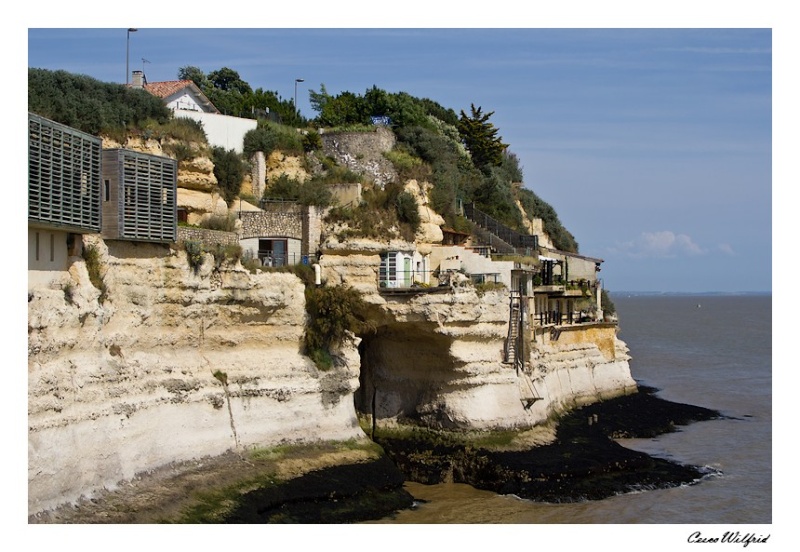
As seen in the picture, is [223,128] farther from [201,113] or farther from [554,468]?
[554,468]

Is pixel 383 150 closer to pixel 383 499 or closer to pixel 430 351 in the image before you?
pixel 430 351

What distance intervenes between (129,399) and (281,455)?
5.91m

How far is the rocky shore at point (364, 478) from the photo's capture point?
28.3m

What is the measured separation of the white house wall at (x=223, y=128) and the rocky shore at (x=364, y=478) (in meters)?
14.4

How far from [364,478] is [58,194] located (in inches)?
512

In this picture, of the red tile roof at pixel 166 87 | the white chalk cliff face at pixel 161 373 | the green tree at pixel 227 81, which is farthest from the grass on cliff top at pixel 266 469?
the green tree at pixel 227 81

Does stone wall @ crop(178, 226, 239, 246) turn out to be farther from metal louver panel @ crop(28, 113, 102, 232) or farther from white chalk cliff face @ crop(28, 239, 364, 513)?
metal louver panel @ crop(28, 113, 102, 232)

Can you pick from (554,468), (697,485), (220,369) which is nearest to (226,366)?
(220,369)

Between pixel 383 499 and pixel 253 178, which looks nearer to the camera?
pixel 383 499

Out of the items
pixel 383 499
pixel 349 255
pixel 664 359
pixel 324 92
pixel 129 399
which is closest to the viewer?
pixel 129 399

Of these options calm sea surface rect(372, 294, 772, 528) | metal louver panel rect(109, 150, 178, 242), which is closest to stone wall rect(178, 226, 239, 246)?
metal louver panel rect(109, 150, 178, 242)

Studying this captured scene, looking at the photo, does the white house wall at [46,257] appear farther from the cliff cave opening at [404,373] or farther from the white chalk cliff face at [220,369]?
the cliff cave opening at [404,373]

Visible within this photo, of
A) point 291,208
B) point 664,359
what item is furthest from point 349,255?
point 664,359

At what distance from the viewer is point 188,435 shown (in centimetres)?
3105
